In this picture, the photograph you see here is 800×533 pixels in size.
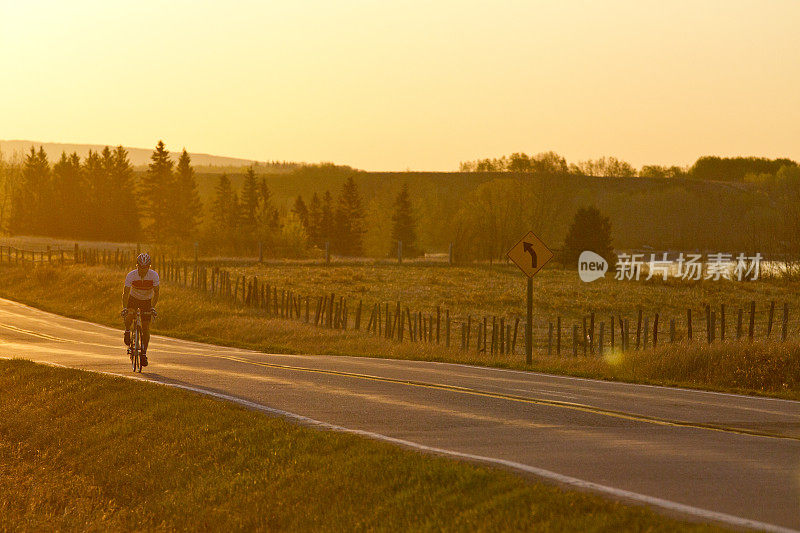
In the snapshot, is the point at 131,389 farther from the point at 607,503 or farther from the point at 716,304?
the point at 716,304

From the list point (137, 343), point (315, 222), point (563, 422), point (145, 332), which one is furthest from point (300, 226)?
point (563, 422)

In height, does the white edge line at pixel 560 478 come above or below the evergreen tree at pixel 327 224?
below

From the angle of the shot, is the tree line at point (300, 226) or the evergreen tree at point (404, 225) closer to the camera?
the tree line at point (300, 226)

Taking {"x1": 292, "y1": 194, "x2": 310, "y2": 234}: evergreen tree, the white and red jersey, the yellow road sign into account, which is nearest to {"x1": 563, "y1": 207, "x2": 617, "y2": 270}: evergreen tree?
{"x1": 292, "y1": 194, "x2": 310, "y2": 234}: evergreen tree

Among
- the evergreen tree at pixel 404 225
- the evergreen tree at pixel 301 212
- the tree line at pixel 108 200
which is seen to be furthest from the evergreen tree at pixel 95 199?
the evergreen tree at pixel 404 225

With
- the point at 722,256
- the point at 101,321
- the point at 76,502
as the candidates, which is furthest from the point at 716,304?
the point at 76,502

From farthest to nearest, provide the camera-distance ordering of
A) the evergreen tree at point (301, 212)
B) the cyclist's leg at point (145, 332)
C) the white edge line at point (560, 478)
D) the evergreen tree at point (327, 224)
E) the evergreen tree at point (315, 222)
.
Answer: the evergreen tree at point (301, 212), the evergreen tree at point (315, 222), the evergreen tree at point (327, 224), the cyclist's leg at point (145, 332), the white edge line at point (560, 478)

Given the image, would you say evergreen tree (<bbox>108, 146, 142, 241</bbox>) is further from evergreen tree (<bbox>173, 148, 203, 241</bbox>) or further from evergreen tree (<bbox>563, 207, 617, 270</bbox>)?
evergreen tree (<bbox>563, 207, 617, 270</bbox>)

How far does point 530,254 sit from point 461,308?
2653cm

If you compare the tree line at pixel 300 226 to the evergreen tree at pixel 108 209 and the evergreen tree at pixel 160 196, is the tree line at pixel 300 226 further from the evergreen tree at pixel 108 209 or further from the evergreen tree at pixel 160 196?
the evergreen tree at pixel 108 209

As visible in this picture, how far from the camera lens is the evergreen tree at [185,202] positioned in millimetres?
122562

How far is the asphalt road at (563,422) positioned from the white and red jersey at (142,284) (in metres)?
1.70

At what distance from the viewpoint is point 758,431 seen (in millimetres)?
11594

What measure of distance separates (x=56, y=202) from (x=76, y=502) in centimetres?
13023
